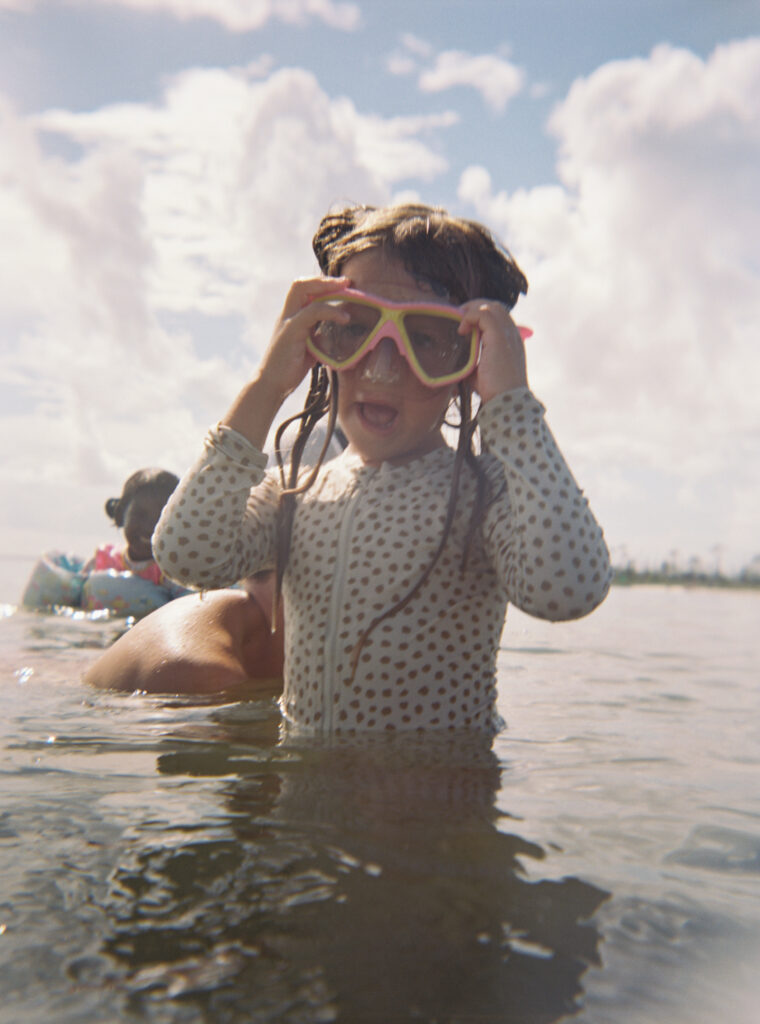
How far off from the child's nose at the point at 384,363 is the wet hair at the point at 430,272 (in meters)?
0.18

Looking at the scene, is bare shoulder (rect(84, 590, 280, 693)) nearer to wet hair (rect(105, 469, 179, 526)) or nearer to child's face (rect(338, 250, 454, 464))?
child's face (rect(338, 250, 454, 464))

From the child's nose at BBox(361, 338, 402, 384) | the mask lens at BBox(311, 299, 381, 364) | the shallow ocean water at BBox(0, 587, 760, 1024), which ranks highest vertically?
the mask lens at BBox(311, 299, 381, 364)

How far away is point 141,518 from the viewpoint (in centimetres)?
742

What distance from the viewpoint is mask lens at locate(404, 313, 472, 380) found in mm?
2488

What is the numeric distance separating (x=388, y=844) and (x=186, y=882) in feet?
1.32

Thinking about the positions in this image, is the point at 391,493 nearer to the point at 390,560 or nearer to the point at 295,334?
the point at 390,560

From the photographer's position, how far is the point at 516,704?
13.0 ft

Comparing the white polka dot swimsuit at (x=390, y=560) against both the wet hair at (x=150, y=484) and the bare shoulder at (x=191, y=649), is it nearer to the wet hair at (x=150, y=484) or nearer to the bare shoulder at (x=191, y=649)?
the bare shoulder at (x=191, y=649)

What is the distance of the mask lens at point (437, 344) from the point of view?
8.16 ft

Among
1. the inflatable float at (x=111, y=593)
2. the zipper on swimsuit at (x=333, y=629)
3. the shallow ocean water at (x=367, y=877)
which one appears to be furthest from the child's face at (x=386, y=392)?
the inflatable float at (x=111, y=593)

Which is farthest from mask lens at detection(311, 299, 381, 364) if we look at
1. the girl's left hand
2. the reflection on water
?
the reflection on water

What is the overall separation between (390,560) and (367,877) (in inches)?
44.5

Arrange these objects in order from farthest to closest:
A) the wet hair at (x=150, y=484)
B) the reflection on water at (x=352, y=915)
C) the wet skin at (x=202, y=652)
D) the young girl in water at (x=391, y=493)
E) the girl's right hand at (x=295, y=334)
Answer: the wet hair at (x=150, y=484)
the wet skin at (x=202, y=652)
the girl's right hand at (x=295, y=334)
the young girl in water at (x=391, y=493)
the reflection on water at (x=352, y=915)

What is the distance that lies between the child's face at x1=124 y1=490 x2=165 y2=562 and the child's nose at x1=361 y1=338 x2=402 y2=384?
4977mm
